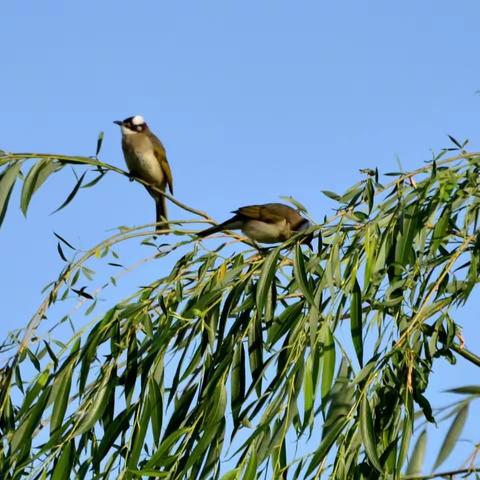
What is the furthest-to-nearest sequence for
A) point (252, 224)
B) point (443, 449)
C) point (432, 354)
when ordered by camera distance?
point (252, 224), point (432, 354), point (443, 449)

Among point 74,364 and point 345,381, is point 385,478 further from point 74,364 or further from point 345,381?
point 74,364

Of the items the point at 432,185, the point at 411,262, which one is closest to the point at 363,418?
the point at 411,262

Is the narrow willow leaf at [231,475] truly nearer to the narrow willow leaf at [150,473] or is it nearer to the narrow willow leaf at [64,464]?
the narrow willow leaf at [150,473]

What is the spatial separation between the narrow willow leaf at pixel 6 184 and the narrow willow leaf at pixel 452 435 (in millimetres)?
2106

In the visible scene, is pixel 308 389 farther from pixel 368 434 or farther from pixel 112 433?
pixel 112 433

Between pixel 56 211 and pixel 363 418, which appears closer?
pixel 363 418

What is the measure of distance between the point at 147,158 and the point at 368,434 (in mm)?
5498

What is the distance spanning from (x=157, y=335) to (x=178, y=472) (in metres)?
0.72

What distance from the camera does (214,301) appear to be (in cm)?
438

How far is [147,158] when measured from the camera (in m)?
8.73

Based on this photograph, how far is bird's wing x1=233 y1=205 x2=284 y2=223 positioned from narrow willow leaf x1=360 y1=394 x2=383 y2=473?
3641 mm

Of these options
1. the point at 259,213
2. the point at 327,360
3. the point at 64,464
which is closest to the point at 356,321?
the point at 327,360

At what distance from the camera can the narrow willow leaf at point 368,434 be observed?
3438 millimetres

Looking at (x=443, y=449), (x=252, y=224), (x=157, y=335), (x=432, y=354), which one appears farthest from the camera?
(x=252, y=224)
